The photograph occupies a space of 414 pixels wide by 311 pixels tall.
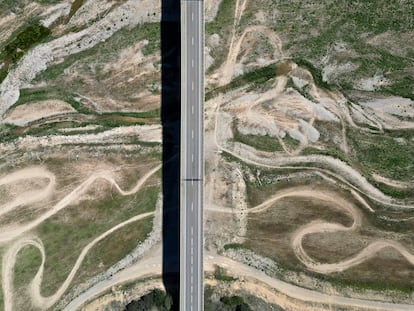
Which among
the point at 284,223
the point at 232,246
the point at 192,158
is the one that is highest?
the point at 192,158

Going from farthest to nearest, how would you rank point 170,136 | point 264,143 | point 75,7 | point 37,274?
1. point 75,7
2. point 170,136
3. point 264,143
4. point 37,274

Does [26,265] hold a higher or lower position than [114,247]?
lower

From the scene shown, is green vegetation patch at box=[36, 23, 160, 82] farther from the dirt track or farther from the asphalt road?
the dirt track

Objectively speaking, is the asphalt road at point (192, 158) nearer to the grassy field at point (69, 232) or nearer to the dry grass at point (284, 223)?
the dry grass at point (284, 223)

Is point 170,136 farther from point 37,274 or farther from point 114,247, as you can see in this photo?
point 37,274

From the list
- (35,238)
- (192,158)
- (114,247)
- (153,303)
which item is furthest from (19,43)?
(153,303)

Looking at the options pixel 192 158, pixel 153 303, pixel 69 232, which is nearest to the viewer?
pixel 192 158

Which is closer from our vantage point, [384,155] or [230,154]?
[384,155]

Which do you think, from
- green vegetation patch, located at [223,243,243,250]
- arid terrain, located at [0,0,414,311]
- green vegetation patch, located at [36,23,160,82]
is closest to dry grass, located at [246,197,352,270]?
arid terrain, located at [0,0,414,311]
